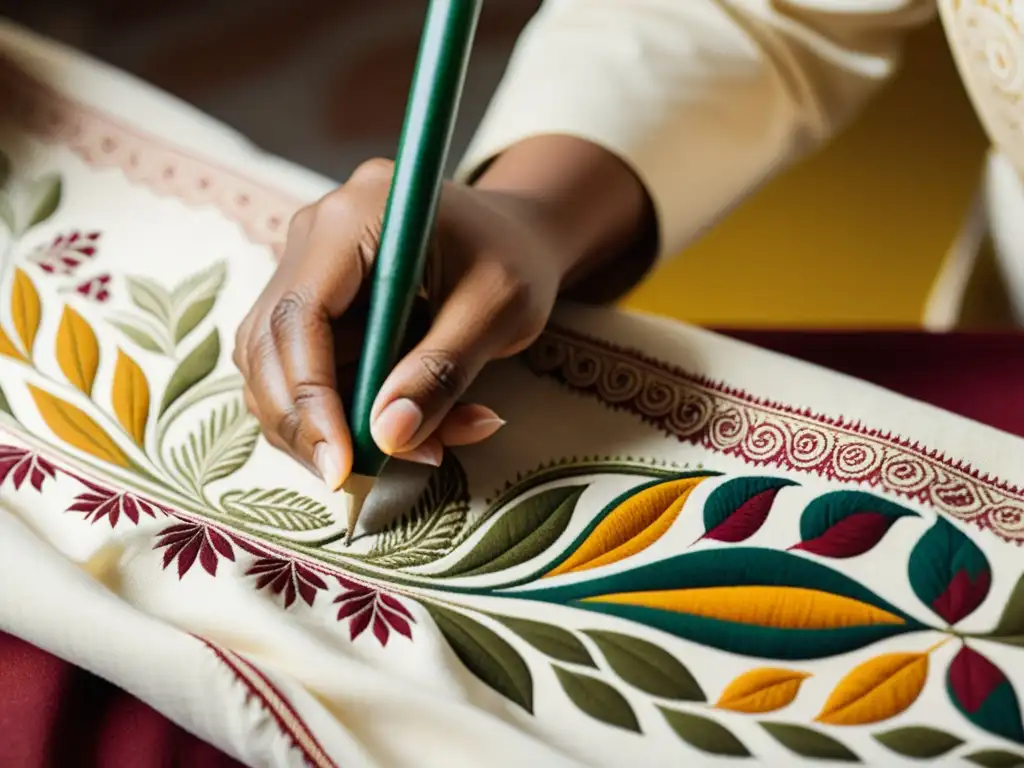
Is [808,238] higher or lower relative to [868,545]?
lower

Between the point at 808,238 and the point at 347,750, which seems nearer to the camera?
the point at 347,750

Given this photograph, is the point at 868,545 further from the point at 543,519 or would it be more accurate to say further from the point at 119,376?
the point at 119,376

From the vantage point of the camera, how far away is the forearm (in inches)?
16.2

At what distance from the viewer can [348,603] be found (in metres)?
0.31

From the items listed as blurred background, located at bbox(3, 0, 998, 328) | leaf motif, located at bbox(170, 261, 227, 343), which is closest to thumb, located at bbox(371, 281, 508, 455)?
leaf motif, located at bbox(170, 261, 227, 343)

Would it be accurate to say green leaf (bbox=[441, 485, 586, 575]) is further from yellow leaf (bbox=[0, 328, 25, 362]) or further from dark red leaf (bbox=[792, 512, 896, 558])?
yellow leaf (bbox=[0, 328, 25, 362])

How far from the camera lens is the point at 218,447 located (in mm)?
362

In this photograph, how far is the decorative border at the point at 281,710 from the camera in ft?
0.85

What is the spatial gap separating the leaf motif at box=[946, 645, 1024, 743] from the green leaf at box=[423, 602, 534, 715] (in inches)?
4.7

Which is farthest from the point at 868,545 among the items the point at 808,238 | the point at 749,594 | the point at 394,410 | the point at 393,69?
the point at 393,69

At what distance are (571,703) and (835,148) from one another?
727mm

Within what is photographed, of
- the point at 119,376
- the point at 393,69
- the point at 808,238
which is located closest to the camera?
the point at 119,376

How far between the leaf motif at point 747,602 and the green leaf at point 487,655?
2cm

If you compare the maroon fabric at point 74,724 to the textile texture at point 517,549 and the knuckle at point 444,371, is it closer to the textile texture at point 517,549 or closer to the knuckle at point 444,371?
the textile texture at point 517,549
